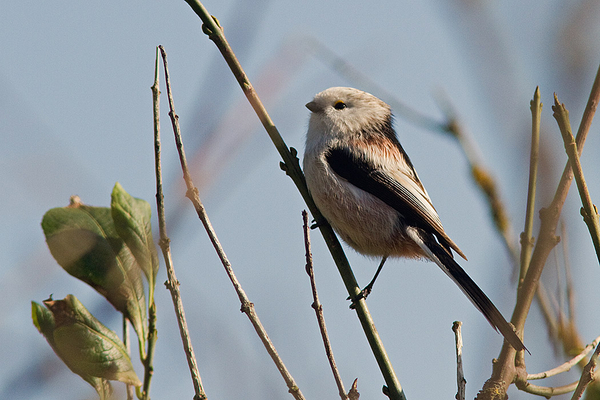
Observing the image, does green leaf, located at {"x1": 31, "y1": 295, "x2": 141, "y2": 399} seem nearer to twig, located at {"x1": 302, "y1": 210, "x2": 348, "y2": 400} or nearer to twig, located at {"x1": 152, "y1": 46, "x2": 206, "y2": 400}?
twig, located at {"x1": 152, "y1": 46, "x2": 206, "y2": 400}

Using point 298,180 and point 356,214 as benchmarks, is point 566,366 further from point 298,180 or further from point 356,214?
point 356,214

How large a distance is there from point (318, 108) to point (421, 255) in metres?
1.06

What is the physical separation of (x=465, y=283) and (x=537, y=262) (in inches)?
32.2

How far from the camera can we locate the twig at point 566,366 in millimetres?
1688

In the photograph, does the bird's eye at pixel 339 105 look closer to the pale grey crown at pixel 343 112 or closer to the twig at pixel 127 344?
the pale grey crown at pixel 343 112

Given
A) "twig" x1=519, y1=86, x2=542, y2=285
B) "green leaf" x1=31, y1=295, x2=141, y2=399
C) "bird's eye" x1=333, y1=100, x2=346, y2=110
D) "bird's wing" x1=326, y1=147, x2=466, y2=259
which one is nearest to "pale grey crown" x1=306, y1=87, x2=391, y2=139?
"bird's eye" x1=333, y1=100, x2=346, y2=110

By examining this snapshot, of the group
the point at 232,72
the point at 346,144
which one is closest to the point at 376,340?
the point at 232,72

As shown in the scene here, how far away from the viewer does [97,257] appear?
1.43 meters

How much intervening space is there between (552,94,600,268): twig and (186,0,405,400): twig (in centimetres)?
73

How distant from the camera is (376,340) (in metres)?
1.89

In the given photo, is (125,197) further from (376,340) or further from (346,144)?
(346,144)

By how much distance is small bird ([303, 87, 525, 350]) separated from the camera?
2910 millimetres

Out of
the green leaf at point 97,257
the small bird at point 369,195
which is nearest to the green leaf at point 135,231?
the green leaf at point 97,257

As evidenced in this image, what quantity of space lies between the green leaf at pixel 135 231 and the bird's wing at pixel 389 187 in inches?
65.6
